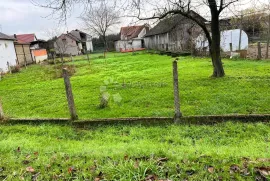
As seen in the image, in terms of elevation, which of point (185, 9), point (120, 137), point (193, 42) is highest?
point (185, 9)

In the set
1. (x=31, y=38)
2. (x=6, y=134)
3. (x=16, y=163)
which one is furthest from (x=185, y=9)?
(x=31, y=38)

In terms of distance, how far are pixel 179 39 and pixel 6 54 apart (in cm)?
1928

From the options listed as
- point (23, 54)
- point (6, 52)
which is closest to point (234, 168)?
point (6, 52)

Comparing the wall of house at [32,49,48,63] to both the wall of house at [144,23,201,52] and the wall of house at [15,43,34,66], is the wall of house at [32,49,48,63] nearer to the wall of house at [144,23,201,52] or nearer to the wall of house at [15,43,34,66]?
the wall of house at [15,43,34,66]

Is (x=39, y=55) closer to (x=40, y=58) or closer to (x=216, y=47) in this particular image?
(x=40, y=58)

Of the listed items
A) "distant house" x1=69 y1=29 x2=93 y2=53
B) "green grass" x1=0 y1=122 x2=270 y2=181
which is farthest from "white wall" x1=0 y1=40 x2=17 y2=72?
"distant house" x1=69 y1=29 x2=93 y2=53

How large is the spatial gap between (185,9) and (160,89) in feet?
12.2

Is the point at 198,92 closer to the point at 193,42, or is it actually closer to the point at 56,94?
the point at 56,94

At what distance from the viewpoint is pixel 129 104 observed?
23.7 feet

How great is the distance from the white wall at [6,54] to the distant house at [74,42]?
739 inches

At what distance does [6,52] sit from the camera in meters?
25.8

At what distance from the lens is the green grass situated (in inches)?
114

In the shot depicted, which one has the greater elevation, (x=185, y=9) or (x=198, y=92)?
(x=185, y=9)

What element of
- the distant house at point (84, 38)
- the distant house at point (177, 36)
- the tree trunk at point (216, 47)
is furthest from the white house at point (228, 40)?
the distant house at point (84, 38)
